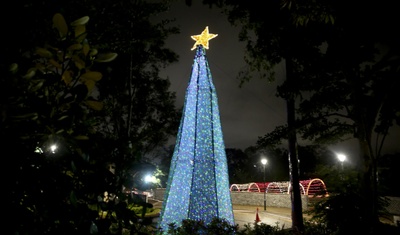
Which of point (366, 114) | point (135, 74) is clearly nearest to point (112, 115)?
point (135, 74)

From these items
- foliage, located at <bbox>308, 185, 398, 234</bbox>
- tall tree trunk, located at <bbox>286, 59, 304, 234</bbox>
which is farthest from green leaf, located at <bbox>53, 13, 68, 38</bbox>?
tall tree trunk, located at <bbox>286, 59, 304, 234</bbox>

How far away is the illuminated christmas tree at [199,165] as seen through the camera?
730 centimetres

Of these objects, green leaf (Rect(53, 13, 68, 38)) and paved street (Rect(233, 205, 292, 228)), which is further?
paved street (Rect(233, 205, 292, 228))

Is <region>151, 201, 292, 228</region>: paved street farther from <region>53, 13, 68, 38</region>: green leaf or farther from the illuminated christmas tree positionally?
<region>53, 13, 68, 38</region>: green leaf

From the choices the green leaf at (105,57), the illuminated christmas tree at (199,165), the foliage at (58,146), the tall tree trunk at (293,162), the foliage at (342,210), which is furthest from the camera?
the tall tree trunk at (293,162)

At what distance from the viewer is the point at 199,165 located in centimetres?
756

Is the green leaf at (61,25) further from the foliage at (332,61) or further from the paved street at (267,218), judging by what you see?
the paved street at (267,218)

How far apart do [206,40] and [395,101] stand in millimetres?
6520

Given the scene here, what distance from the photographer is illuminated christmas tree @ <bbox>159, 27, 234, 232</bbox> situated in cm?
730

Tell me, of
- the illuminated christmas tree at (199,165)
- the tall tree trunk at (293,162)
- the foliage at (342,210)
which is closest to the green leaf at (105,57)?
the foliage at (342,210)

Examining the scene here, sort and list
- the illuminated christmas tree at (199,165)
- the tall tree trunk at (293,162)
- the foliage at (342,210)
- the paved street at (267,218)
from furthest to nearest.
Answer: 1. the paved street at (267,218)
2. the tall tree trunk at (293,162)
3. the illuminated christmas tree at (199,165)
4. the foliage at (342,210)

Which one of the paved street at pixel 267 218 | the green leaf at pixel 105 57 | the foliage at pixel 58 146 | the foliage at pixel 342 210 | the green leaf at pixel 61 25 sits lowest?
the paved street at pixel 267 218

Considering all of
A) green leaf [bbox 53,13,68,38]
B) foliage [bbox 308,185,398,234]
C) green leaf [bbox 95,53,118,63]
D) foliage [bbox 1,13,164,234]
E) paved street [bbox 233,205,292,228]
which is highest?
green leaf [bbox 53,13,68,38]

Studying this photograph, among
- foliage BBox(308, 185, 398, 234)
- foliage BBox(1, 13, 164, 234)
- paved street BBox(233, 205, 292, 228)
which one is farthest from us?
paved street BBox(233, 205, 292, 228)
